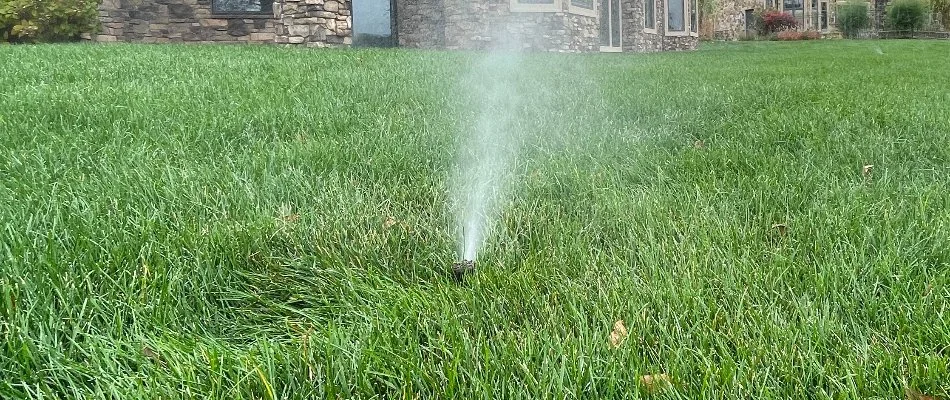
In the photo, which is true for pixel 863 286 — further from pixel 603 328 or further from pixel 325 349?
pixel 325 349

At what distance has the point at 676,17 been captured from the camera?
69.8 feet

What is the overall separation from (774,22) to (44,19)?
2492 centimetres

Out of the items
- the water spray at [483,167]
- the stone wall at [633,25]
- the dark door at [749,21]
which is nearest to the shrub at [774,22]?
the dark door at [749,21]

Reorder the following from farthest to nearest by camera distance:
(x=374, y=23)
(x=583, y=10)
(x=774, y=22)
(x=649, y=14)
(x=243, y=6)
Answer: (x=774, y=22)
(x=649, y=14)
(x=583, y=10)
(x=374, y=23)
(x=243, y=6)

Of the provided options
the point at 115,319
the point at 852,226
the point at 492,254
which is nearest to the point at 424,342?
the point at 492,254

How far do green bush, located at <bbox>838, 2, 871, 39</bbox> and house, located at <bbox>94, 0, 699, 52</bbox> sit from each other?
1731 cm

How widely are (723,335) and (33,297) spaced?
129 centimetres

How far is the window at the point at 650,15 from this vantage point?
19.2 metres

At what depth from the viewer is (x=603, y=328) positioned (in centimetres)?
130

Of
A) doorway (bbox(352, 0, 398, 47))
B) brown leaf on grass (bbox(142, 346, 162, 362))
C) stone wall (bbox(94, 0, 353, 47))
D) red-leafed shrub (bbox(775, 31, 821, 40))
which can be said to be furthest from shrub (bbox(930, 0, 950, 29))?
brown leaf on grass (bbox(142, 346, 162, 362))

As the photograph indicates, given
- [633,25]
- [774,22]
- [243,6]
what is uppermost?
[774,22]

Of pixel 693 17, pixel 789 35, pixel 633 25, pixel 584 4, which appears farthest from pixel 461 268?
pixel 789 35

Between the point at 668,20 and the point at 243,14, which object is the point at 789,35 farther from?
the point at 243,14

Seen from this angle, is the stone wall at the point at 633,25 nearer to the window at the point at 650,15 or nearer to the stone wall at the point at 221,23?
the window at the point at 650,15
